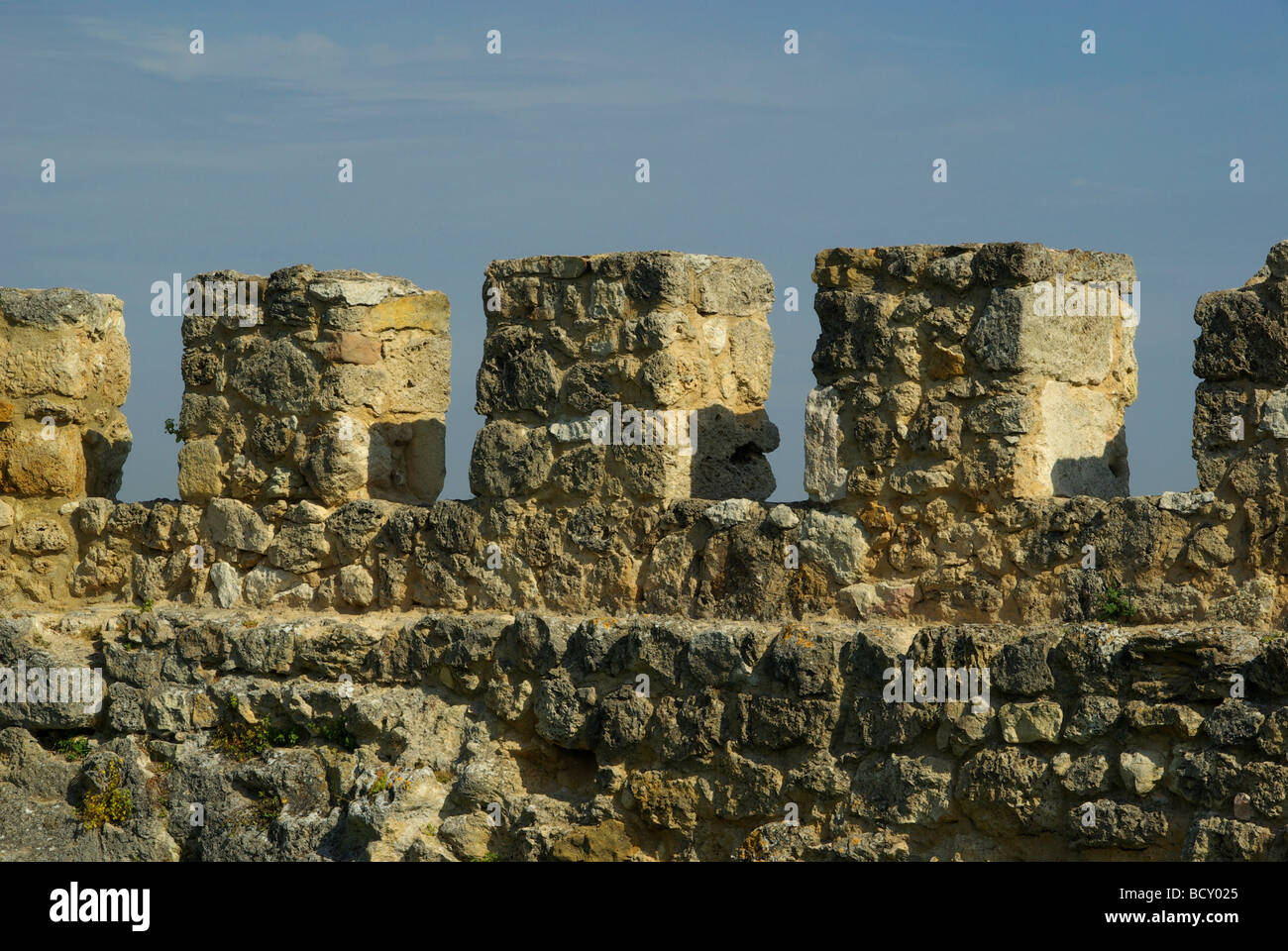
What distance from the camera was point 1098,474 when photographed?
711 cm

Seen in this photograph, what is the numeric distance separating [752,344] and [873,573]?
127 centimetres

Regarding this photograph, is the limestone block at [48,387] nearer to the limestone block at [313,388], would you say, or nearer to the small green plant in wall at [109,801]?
the limestone block at [313,388]

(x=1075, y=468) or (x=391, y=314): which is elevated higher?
(x=391, y=314)

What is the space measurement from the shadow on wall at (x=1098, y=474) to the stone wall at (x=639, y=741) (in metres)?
0.70

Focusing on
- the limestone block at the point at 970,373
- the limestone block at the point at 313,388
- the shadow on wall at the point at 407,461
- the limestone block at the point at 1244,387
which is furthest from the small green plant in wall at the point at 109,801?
the limestone block at the point at 1244,387

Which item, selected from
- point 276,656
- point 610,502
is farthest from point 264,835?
point 610,502

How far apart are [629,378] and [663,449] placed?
0.35 meters

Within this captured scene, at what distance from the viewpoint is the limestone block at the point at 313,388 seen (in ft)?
28.0

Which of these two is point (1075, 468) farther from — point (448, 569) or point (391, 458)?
point (391, 458)

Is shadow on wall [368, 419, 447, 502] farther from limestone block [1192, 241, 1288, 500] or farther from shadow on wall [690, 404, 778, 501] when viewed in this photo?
limestone block [1192, 241, 1288, 500]

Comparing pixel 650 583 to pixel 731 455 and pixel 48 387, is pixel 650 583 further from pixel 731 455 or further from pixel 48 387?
pixel 48 387

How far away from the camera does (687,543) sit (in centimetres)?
755
